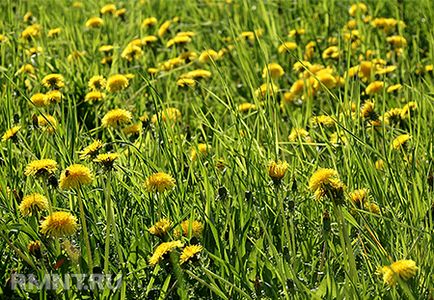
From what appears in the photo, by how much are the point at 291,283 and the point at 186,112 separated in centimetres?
140

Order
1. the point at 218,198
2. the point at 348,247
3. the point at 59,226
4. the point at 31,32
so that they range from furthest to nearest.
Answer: the point at 31,32 < the point at 218,198 < the point at 59,226 < the point at 348,247

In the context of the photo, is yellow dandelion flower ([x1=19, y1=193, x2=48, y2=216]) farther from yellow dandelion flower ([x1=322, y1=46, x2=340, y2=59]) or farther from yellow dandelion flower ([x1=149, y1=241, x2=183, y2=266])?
yellow dandelion flower ([x1=322, y1=46, x2=340, y2=59])

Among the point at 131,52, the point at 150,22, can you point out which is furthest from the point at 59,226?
the point at 150,22

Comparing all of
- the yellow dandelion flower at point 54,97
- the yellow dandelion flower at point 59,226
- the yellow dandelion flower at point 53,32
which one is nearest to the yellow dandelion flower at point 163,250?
the yellow dandelion flower at point 59,226

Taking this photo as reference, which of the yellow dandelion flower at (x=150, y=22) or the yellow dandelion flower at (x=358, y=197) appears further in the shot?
the yellow dandelion flower at (x=150, y=22)

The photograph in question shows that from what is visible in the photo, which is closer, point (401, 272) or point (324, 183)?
point (401, 272)

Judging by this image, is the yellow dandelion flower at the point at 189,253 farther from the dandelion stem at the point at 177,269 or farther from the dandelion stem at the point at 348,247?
the dandelion stem at the point at 348,247

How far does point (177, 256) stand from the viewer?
1.51 m

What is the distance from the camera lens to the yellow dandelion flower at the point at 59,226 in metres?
1.55

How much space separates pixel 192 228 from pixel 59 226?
29 centimetres

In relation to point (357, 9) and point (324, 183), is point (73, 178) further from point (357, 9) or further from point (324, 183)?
point (357, 9)

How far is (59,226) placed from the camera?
1555 mm

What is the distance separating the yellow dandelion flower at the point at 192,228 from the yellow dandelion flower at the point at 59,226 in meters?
0.25

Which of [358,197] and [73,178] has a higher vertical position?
[73,178]
